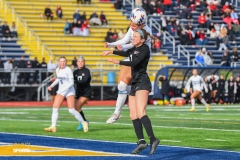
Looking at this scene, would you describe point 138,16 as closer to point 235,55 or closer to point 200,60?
point 200,60

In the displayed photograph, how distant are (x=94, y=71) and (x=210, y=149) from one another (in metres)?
26.8

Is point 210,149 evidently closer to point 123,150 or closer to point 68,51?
point 123,150

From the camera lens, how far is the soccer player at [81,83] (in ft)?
59.4

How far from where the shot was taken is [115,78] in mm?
39281

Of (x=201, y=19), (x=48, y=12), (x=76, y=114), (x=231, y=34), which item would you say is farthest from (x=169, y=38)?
(x=76, y=114)

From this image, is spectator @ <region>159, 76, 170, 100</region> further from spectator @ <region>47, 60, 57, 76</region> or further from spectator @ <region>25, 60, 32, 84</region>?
spectator @ <region>25, 60, 32, 84</region>

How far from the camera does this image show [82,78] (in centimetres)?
1814

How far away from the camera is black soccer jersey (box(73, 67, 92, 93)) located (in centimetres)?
1811

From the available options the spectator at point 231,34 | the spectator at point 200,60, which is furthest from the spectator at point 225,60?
the spectator at point 231,34

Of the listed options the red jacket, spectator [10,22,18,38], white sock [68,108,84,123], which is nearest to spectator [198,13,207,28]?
the red jacket

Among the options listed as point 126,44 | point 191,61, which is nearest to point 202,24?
point 191,61

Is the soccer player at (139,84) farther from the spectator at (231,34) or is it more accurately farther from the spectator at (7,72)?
the spectator at (231,34)

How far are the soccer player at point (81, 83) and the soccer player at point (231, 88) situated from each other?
21.6 m

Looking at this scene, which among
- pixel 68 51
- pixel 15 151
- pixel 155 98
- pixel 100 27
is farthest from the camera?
pixel 100 27
